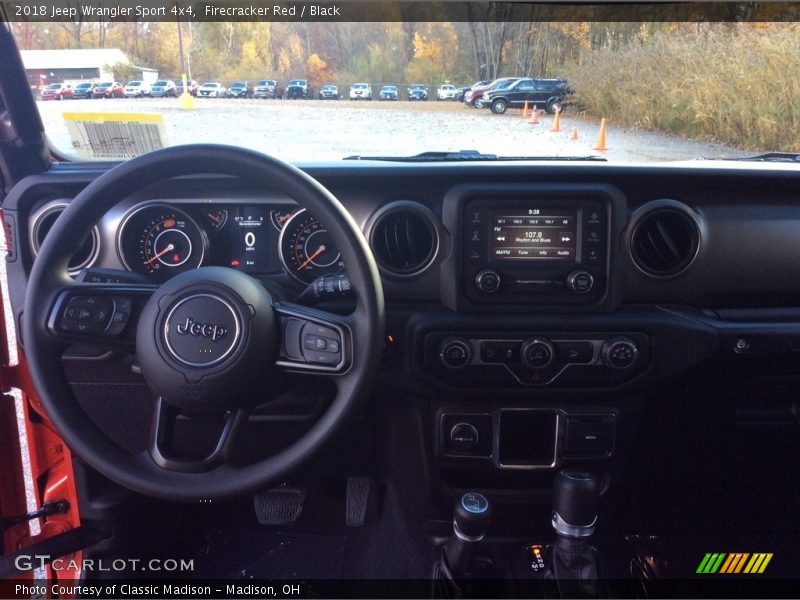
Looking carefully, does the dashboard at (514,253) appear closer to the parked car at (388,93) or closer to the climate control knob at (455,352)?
the climate control knob at (455,352)

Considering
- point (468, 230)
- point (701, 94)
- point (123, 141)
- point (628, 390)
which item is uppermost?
point (701, 94)

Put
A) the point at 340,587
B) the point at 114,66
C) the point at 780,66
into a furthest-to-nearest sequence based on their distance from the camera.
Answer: the point at 340,587 → the point at 780,66 → the point at 114,66

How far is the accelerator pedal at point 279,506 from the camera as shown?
2.68 m

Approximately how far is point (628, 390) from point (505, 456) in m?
0.47

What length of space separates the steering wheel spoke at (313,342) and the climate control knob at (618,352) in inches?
38.0

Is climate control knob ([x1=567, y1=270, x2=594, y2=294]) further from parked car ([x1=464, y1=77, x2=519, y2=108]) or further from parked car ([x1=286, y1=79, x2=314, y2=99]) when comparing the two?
parked car ([x1=286, y1=79, x2=314, y2=99])

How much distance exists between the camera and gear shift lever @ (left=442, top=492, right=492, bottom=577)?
2068mm

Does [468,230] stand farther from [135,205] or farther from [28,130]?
[28,130]

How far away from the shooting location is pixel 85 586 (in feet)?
7.89

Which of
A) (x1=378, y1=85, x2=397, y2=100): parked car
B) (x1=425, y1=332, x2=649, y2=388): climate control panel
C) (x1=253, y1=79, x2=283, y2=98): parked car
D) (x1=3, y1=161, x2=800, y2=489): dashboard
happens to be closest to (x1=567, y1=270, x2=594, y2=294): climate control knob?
(x1=3, y1=161, x2=800, y2=489): dashboard

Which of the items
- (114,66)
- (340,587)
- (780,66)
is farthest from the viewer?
(340,587)

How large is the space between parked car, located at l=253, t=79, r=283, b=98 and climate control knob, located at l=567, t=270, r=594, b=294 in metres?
1.06

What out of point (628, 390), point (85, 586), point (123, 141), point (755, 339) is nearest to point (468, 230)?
point (628, 390)

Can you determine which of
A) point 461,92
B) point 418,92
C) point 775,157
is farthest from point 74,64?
point 775,157
